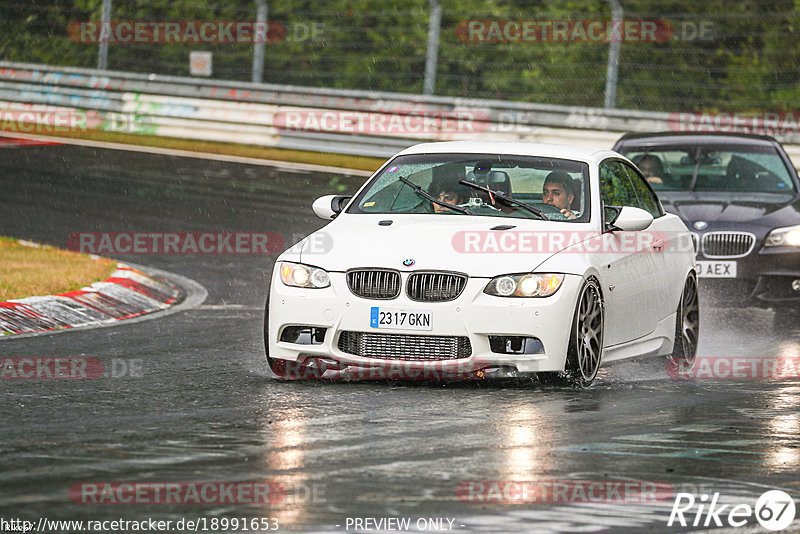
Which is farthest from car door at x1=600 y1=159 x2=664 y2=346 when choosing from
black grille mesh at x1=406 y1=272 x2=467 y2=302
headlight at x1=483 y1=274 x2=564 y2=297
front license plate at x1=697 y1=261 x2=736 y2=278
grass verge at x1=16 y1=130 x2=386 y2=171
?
grass verge at x1=16 y1=130 x2=386 y2=171

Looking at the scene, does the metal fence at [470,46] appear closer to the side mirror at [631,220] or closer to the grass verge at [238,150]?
the grass verge at [238,150]

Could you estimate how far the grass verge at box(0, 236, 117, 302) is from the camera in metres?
12.4

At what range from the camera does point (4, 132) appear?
26.5 meters

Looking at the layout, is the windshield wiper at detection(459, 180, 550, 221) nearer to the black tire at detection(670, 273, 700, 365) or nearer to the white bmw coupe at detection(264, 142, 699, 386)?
the white bmw coupe at detection(264, 142, 699, 386)

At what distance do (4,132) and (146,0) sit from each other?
507 cm

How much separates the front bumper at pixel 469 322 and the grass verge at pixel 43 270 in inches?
144

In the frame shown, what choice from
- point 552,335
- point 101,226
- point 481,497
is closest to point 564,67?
point 101,226

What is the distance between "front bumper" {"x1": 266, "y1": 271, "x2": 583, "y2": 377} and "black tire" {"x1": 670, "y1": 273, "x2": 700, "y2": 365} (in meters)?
2.17

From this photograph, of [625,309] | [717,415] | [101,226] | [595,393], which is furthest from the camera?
[101,226]

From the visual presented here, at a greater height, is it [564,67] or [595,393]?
[564,67]

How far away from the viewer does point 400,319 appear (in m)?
9.04

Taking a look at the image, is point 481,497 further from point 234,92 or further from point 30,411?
point 234,92

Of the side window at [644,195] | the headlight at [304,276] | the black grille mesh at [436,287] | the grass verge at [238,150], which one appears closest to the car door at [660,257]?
the side window at [644,195]

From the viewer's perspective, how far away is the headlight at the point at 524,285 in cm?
905
